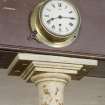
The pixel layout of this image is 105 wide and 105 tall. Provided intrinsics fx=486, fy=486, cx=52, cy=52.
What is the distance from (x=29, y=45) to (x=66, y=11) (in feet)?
1.00

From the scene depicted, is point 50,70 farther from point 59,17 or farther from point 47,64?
point 59,17

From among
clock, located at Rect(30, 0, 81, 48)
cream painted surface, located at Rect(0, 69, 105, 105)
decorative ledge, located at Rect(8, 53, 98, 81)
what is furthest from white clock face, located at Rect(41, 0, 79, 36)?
cream painted surface, located at Rect(0, 69, 105, 105)

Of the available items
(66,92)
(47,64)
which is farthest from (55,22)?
(66,92)

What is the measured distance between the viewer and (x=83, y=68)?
9.70ft

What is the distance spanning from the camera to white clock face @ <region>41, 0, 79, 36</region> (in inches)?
113

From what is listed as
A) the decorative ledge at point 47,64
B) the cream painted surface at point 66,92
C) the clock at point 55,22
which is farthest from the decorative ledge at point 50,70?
the cream painted surface at point 66,92

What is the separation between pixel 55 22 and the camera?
2.88 metres

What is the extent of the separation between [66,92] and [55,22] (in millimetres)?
1179

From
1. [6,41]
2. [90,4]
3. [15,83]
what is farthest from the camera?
[15,83]

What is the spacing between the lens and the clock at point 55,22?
9.40 feet

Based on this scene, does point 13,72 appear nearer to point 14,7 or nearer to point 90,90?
point 14,7

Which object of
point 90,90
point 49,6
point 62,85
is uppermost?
point 49,6

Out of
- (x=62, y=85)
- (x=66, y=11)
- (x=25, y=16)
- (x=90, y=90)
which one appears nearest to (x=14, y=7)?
(x=25, y=16)

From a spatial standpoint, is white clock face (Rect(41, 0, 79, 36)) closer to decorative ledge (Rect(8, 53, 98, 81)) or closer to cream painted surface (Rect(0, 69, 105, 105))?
decorative ledge (Rect(8, 53, 98, 81))
